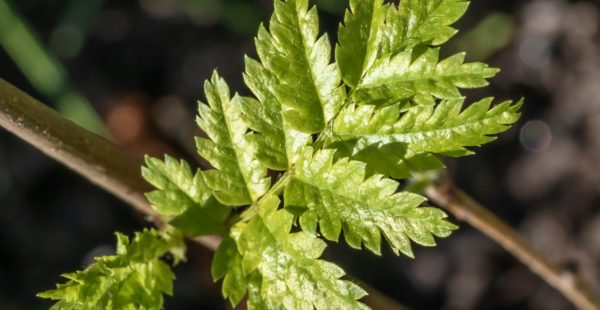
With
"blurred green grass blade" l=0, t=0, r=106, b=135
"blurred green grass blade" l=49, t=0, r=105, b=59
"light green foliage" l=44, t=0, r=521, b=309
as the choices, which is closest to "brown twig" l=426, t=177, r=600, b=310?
"light green foliage" l=44, t=0, r=521, b=309

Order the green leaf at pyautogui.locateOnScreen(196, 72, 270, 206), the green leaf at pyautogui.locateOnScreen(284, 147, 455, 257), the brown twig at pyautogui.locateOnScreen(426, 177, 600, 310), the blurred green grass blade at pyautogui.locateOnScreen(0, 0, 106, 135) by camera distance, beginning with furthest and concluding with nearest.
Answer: the blurred green grass blade at pyautogui.locateOnScreen(0, 0, 106, 135) < the brown twig at pyautogui.locateOnScreen(426, 177, 600, 310) < the green leaf at pyautogui.locateOnScreen(196, 72, 270, 206) < the green leaf at pyautogui.locateOnScreen(284, 147, 455, 257)

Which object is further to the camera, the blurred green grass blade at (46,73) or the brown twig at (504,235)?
the blurred green grass blade at (46,73)

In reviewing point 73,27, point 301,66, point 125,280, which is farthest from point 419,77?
point 73,27

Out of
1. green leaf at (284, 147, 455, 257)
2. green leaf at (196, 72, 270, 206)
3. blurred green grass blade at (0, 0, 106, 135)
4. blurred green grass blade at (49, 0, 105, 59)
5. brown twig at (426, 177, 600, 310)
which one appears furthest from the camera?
blurred green grass blade at (49, 0, 105, 59)

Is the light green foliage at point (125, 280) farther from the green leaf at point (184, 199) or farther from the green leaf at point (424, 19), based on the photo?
the green leaf at point (424, 19)

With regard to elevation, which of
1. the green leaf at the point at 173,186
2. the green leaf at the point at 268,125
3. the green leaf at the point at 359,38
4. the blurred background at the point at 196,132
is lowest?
the blurred background at the point at 196,132

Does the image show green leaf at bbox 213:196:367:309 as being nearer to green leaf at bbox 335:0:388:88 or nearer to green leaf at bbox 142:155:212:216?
green leaf at bbox 142:155:212:216

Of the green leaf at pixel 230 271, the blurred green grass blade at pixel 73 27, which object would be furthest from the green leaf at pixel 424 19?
the blurred green grass blade at pixel 73 27
